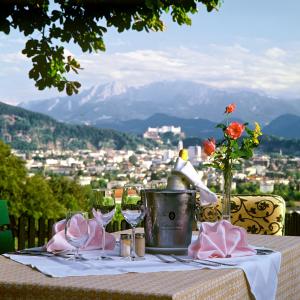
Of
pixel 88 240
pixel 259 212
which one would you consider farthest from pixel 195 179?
pixel 259 212

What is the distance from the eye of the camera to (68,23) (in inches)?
297

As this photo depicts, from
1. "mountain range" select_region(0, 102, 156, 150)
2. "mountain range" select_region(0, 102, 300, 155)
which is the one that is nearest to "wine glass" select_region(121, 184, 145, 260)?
"mountain range" select_region(0, 102, 300, 155)

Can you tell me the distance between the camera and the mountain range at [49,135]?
57438 mm

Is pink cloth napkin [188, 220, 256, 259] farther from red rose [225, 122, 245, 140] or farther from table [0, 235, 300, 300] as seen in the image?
red rose [225, 122, 245, 140]

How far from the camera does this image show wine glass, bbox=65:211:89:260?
2.33 meters

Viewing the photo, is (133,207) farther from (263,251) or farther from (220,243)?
(263,251)

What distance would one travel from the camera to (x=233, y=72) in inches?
5074

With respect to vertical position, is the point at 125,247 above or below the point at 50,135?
below

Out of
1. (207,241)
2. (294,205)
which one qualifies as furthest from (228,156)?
(294,205)

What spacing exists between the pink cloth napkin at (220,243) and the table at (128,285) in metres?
0.21

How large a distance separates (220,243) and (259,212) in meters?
1.52

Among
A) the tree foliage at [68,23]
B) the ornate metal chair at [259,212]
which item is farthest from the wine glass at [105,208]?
the tree foliage at [68,23]

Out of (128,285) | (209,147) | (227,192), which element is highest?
(209,147)

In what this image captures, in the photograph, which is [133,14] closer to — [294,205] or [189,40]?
[294,205]
